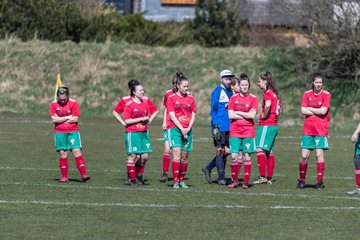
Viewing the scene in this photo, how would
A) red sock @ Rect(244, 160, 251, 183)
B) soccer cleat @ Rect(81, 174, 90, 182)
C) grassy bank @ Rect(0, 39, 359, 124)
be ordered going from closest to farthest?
red sock @ Rect(244, 160, 251, 183), soccer cleat @ Rect(81, 174, 90, 182), grassy bank @ Rect(0, 39, 359, 124)

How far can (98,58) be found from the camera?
4722 centimetres

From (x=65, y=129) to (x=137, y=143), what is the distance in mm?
1337

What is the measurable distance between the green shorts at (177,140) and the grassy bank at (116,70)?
955 inches

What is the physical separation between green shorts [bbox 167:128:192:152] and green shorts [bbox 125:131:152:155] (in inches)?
17.6

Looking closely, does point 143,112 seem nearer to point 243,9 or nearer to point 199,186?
point 199,186

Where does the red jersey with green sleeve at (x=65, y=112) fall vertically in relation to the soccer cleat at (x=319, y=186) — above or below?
above

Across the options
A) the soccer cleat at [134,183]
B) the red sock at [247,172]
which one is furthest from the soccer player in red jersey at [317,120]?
the soccer cleat at [134,183]

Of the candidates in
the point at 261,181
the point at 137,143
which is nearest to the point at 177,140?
the point at 137,143

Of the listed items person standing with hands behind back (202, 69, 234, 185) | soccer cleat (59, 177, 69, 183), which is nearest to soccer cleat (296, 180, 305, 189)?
person standing with hands behind back (202, 69, 234, 185)

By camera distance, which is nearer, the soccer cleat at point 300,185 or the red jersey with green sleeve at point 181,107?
the red jersey with green sleeve at point 181,107

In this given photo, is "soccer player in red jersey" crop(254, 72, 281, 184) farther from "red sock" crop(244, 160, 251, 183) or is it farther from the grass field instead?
"red sock" crop(244, 160, 251, 183)

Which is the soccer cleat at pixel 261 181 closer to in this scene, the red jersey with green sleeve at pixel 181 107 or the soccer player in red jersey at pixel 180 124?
the soccer player in red jersey at pixel 180 124

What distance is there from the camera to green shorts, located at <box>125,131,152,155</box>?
17281mm

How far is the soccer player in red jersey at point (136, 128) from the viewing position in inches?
680
